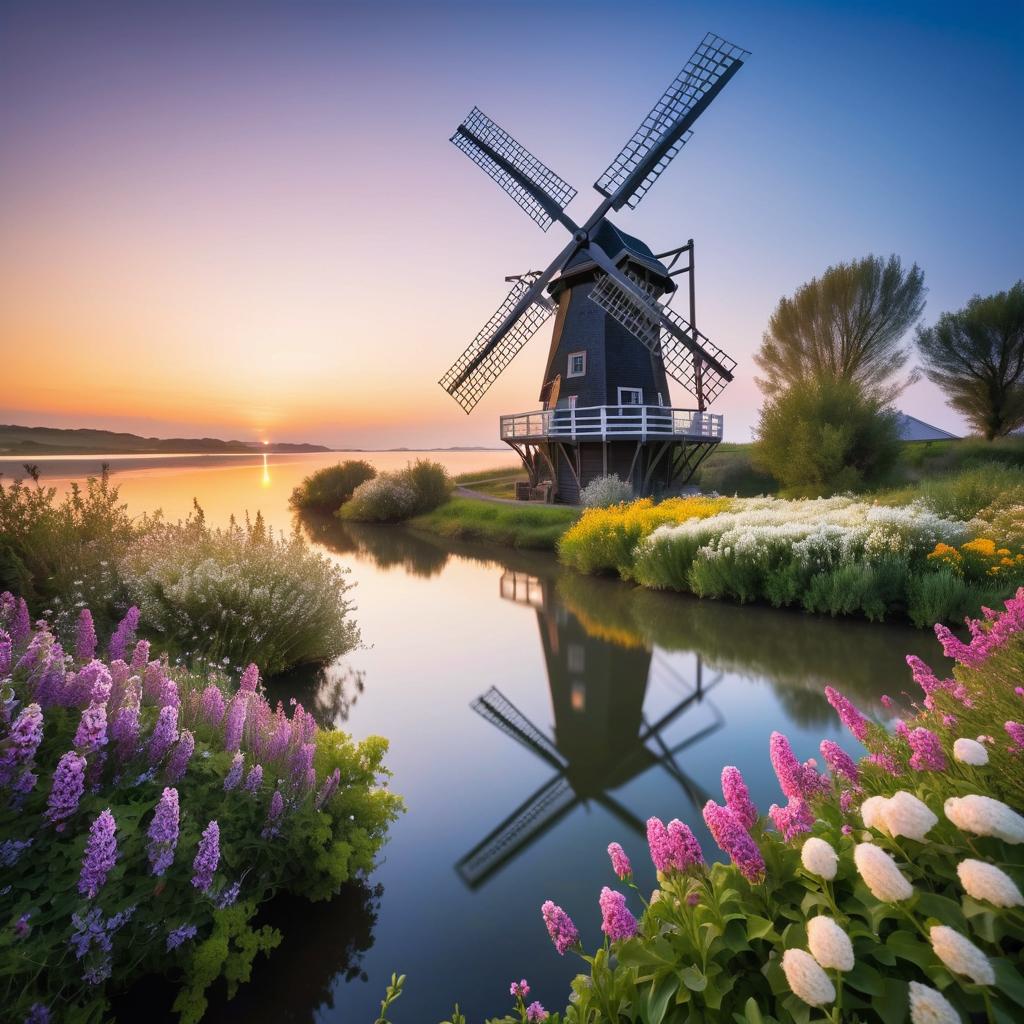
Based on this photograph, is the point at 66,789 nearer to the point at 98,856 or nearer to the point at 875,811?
the point at 98,856

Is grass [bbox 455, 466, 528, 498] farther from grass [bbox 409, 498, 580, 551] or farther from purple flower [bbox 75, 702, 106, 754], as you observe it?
purple flower [bbox 75, 702, 106, 754]

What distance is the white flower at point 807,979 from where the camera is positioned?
114 centimetres

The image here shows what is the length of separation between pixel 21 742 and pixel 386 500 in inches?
977

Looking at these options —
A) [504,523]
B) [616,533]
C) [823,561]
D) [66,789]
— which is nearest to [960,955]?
[66,789]

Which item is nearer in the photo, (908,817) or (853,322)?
(908,817)

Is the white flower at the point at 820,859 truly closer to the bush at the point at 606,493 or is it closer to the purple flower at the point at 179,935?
the purple flower at the point at 179,935

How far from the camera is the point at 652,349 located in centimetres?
2097

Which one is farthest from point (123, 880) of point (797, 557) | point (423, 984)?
point (797, 557)

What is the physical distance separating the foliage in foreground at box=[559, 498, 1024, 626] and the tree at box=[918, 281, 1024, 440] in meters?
26.9

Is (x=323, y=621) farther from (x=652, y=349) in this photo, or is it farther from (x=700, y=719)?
(x=652, y=349)

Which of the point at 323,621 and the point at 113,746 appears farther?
the point at 323,621

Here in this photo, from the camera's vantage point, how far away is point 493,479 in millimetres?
40750

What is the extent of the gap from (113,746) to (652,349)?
20892mm

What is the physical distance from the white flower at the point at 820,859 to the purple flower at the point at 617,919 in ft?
1.91
